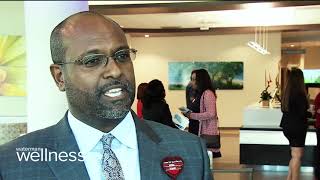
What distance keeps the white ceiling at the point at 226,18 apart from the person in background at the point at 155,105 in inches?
145

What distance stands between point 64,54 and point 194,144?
36 cm

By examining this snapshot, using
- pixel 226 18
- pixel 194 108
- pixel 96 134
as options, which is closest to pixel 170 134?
pixel 96 134

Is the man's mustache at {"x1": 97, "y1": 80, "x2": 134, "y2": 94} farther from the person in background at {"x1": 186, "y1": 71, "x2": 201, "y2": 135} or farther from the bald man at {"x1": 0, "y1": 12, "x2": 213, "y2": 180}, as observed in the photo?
the person in background at {"x1": 186, "y1": 71, "x2": 201, "y2": 135}

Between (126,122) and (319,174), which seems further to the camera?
(319,174)

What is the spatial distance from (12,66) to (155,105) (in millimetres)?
→ 1526

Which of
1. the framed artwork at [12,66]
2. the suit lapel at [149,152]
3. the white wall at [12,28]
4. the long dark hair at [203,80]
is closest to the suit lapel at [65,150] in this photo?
the suit lapel at [149,152]

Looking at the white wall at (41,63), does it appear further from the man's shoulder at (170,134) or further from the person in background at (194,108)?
the person in background at (194,108)

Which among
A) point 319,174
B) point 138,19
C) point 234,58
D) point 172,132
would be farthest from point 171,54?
point 172,132

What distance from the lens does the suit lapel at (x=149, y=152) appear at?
3.19ft

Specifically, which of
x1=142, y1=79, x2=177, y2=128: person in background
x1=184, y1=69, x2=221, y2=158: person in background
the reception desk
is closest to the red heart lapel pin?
x1=142, y1=79, x2=177, y2=128: person in background

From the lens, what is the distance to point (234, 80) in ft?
38.0

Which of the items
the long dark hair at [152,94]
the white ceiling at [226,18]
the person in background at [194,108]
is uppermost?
the white ceiling at [226,18]

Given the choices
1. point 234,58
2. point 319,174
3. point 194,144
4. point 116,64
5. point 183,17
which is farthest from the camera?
point 234,58

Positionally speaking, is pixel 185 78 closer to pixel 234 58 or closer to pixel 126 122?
pixel 234 58
